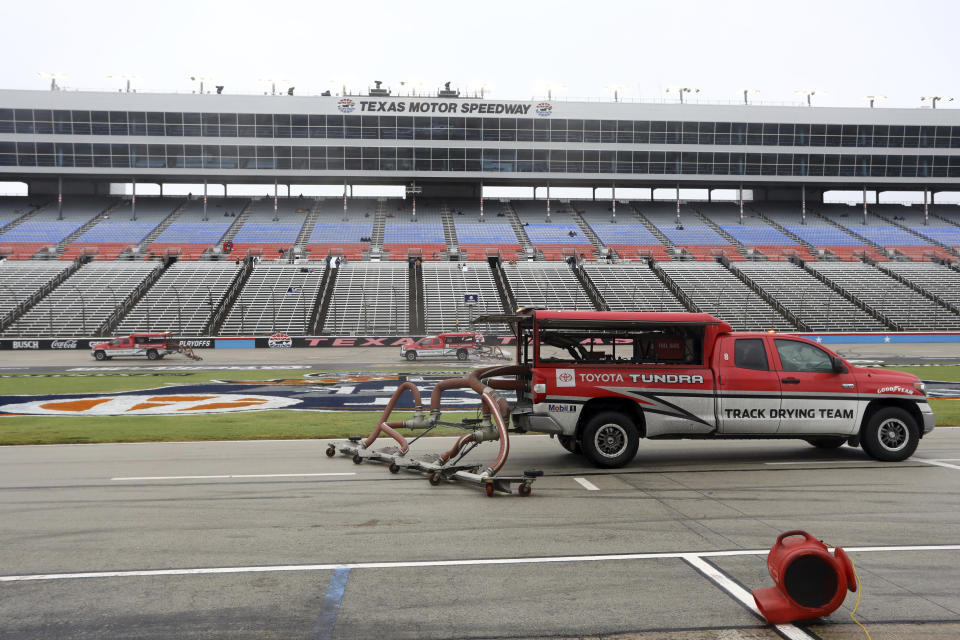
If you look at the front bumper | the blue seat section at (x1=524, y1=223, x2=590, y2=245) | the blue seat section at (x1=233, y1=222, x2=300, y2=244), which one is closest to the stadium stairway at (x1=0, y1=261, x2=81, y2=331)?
the blue seat section at (x1=233, y1=222, x2=300, y2=244)

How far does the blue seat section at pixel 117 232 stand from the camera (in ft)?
205

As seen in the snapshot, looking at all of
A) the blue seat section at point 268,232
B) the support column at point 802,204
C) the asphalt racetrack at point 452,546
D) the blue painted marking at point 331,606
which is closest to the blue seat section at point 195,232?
the blue seat section at point 268,232

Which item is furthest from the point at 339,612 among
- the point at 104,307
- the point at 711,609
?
the point at 104,307

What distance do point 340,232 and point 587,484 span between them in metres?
59.9

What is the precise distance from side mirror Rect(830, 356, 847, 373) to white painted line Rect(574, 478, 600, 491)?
4419 mm

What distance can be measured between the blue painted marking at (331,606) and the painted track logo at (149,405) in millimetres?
12660

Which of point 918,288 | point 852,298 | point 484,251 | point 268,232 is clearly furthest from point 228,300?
point 918,288

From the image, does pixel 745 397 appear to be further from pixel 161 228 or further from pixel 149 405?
pixel 161 228

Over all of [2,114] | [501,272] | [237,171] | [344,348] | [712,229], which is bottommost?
[344,348]

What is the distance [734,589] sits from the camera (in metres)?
5.66

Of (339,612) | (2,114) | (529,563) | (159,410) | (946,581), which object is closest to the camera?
(339,612)

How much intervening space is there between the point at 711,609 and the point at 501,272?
54411 mm

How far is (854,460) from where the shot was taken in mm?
11195

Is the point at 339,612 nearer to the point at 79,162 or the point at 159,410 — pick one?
the point at 159,410
